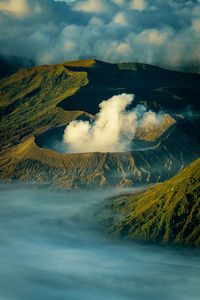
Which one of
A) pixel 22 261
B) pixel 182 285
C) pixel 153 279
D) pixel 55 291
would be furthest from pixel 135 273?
pixel 22 261

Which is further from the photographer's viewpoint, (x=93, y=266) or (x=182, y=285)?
(x=93, y=266)

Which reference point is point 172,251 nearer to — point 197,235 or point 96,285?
point 197,235

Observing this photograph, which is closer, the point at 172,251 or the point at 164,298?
the point at 164,298

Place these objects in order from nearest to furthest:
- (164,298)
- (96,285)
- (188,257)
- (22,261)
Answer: (164,298), (96,285), (188,257), (22,261)

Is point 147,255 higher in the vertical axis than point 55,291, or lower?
higher

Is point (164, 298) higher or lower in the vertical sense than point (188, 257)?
lower

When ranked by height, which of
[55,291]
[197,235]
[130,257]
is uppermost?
[197,235]

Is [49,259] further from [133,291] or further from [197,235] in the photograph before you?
[197,235]

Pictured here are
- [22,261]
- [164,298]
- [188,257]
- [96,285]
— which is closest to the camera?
[164,298]

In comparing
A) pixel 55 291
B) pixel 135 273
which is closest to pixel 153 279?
pixel 135 273
